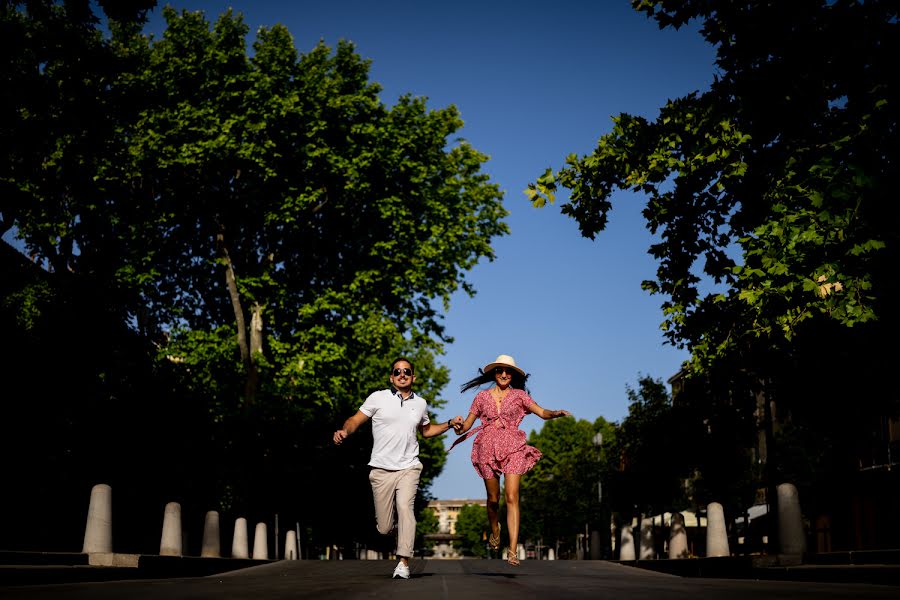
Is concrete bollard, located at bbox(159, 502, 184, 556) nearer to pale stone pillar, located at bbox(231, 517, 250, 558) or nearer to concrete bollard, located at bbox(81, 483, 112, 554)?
concrete bollard, located at bbox(81, 483, 112, 554)

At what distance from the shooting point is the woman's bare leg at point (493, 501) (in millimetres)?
11680

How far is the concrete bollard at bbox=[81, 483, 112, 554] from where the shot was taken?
47.6ft

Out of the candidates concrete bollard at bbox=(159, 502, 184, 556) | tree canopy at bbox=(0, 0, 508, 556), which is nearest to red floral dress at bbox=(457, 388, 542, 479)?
concrete bollard at bbox=(159, 502, 184, 556)

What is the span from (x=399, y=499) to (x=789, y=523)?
22.8 feet

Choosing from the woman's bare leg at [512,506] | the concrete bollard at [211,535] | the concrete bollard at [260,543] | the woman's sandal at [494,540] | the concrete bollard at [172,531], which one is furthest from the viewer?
the concrete bollard at [260,543]

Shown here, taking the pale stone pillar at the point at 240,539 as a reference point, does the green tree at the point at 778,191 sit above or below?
above

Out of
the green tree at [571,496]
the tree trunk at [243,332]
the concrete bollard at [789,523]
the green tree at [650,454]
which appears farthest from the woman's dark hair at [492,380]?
the green tree at [571,496]

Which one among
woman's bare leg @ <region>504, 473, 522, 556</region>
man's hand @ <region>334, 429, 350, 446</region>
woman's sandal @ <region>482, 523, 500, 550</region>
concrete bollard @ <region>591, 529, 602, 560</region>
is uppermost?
man's hand @ <region>334, 429, 350, 446</region>

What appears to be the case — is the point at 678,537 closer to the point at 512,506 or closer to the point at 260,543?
the point at 260,543

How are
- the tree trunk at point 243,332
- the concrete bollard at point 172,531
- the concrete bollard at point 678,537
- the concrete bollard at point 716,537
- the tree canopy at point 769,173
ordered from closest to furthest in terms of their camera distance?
1. the tree canopy at point 769,173
2. the concrete bollard at point 716,537
3. the concrete bollard at point 172,531
4. the concrete bollard at point 678,537
5. the tree trunk at point 243,332

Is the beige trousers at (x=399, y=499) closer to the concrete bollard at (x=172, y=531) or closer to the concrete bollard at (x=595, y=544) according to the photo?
the concrete bollard at (x=172, y=531)

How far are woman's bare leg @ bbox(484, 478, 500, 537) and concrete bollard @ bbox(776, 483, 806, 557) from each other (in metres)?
4.89

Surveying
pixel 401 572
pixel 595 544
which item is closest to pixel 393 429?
pixel 401 572

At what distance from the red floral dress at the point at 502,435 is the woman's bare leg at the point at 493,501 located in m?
0.09
